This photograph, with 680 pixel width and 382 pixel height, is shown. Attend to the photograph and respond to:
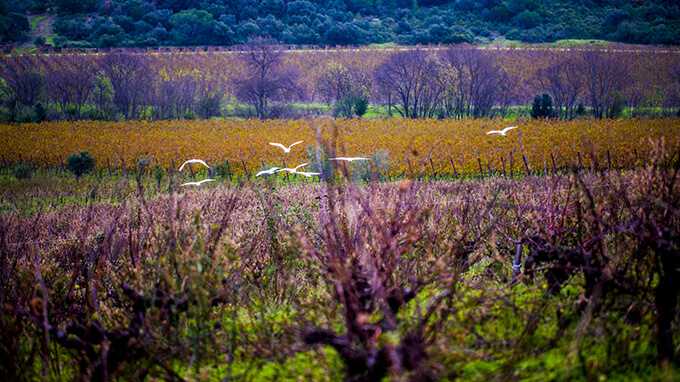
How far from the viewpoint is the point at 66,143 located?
61.3 feet

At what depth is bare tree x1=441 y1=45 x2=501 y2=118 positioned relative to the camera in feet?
96.7

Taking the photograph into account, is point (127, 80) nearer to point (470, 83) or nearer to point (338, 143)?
point (470, 83)

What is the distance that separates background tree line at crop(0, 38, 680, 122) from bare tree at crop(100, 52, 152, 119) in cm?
8

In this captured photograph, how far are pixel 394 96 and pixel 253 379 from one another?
103 ft

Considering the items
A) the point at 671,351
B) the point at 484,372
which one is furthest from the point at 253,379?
the point at 671,351

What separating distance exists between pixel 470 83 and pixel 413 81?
365cm

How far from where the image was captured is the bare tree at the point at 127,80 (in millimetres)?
30331

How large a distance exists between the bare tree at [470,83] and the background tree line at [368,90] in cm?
7

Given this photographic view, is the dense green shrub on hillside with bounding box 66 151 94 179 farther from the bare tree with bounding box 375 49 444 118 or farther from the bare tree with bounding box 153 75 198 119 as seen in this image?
the bare tree with bounding box 375 49 444 118

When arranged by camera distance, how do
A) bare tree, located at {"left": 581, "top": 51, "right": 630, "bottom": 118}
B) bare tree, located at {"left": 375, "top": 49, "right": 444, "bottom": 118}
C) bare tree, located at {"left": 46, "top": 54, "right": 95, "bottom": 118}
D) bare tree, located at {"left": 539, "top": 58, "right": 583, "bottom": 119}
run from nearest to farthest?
1. bare tree, located at {"left": 581, "top": 51, "right": 630, "bottom": 118}
2. bare tree, located at {"left": 539, "top": 58, "right": 583, "bottom": 119}
3. bare tree, located at {"left": 375, "top": 49, "right": 444, "bottom": 118}
4. bare tree, located at {"left": 46, "top": 54, "right": 95, "bottom": 118}

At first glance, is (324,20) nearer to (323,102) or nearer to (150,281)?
(323,102)

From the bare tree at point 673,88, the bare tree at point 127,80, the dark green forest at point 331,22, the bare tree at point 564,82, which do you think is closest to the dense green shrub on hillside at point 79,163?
the bare tree at point 127,80

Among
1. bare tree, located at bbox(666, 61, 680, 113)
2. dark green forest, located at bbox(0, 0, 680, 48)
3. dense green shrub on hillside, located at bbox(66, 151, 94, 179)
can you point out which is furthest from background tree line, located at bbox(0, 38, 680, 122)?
dark green forest, located at bbox(0, 0, 680, 48)

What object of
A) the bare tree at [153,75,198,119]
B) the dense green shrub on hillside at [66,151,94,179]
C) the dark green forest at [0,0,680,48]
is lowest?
the dense green shrub on hillside at [66,151,94,179]
